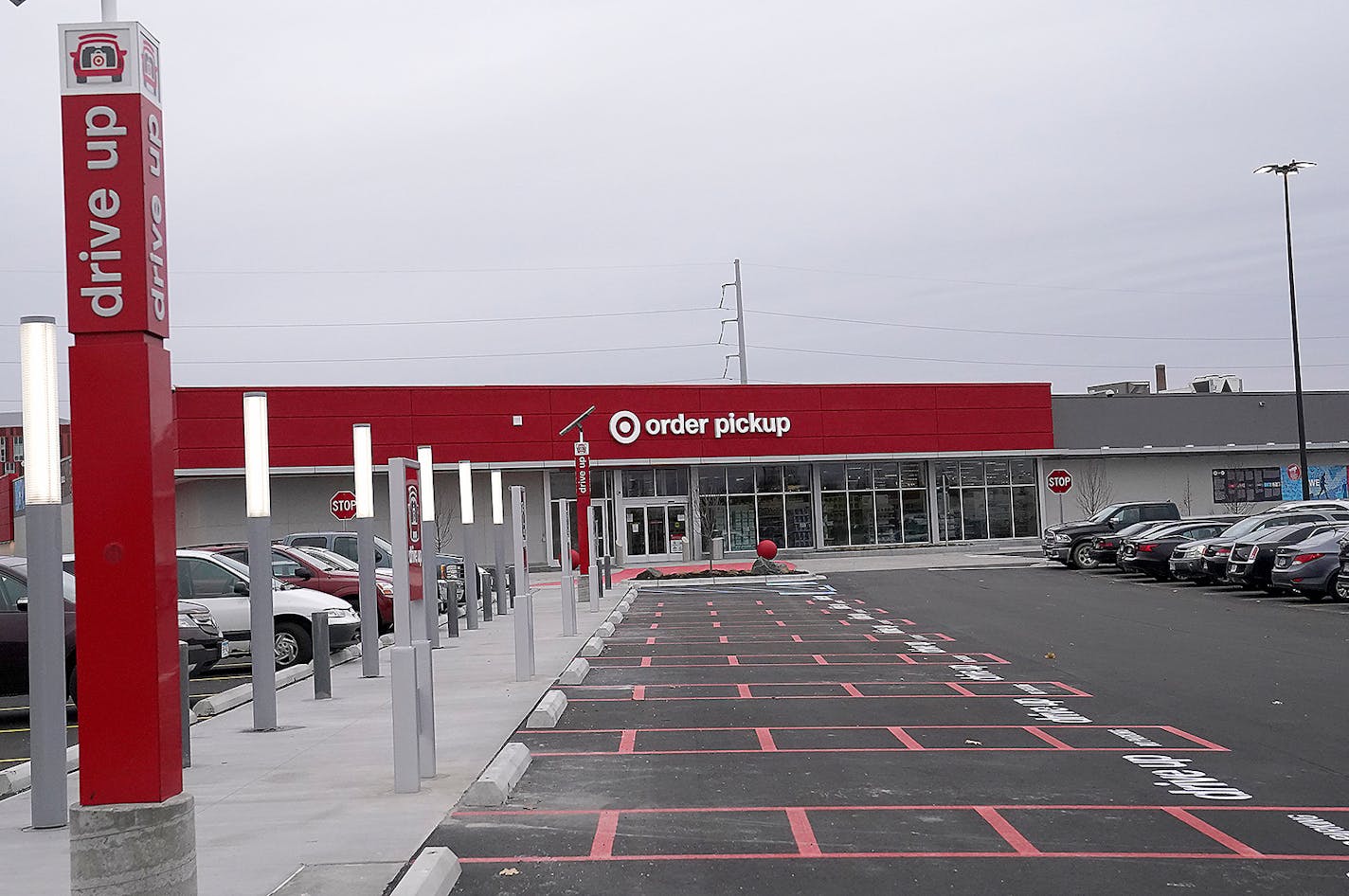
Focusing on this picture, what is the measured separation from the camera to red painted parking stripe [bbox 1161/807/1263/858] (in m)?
7.21

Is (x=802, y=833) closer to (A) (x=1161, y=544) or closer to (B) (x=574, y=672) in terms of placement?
(B) (x=574, y=672)

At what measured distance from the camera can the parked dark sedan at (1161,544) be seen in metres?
32.7

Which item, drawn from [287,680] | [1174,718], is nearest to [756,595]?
[287,680]

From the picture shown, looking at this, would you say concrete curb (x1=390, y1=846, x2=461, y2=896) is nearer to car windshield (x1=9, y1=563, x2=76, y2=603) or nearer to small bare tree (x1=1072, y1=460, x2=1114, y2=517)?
car windshield (x1=9, y1=563, x2=76, y2=603)

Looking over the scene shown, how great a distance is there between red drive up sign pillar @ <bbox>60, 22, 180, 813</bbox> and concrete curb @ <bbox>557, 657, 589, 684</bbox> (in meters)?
9.63

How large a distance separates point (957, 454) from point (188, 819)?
46712mm

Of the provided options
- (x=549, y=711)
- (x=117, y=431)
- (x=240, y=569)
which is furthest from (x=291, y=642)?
(x=117, y=431)

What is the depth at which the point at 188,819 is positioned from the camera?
5.48m

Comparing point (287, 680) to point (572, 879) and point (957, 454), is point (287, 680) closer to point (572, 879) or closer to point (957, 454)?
point (572, 879)

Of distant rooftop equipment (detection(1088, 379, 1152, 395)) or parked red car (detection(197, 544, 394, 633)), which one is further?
distant rooftop equipment (detection(1088, 379, 1152, 395))

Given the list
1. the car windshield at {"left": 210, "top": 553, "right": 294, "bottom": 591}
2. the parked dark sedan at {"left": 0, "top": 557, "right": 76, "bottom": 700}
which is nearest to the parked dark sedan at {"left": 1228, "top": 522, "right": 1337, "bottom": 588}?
the car windshield at {"left": 210, "top": 553, "right": 294, "bottom": 591}

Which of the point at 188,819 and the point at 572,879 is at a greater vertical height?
the point at 188,819

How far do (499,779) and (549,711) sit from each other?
3225mm

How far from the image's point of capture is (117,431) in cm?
543
